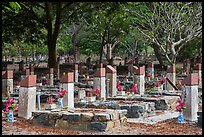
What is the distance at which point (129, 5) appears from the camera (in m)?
26.4

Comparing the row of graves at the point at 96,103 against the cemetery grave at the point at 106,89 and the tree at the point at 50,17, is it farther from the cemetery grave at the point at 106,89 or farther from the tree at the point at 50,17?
the tree at the point at 50,17

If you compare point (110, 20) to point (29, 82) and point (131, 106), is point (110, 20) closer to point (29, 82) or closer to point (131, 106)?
point (131, 106)

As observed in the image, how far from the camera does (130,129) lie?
1016 cm

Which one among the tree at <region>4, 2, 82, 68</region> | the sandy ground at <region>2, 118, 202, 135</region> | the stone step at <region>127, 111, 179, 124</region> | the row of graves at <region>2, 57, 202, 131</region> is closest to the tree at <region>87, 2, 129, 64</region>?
the tree at <region>4, 2, 82, 68</region>

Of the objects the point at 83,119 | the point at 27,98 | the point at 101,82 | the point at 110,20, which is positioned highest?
the point at 110,20

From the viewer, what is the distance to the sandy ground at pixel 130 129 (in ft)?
31.5

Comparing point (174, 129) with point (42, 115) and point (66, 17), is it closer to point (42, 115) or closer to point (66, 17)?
point (42, 115)

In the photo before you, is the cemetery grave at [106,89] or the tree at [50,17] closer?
the cemetery grave at [106,89]

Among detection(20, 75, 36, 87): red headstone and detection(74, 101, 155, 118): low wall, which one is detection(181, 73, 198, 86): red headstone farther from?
detection(20, 75, 36, 87): red headstone

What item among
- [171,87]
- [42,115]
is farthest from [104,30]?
[42,115]

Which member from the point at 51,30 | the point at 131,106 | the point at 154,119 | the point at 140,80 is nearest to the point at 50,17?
the point at 51,30

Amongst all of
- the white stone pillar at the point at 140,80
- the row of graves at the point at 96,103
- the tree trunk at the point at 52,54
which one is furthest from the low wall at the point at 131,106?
the tree trunk at the point at 52,54

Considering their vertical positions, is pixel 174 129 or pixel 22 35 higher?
pixel 22 35

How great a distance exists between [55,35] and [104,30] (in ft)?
25.0
